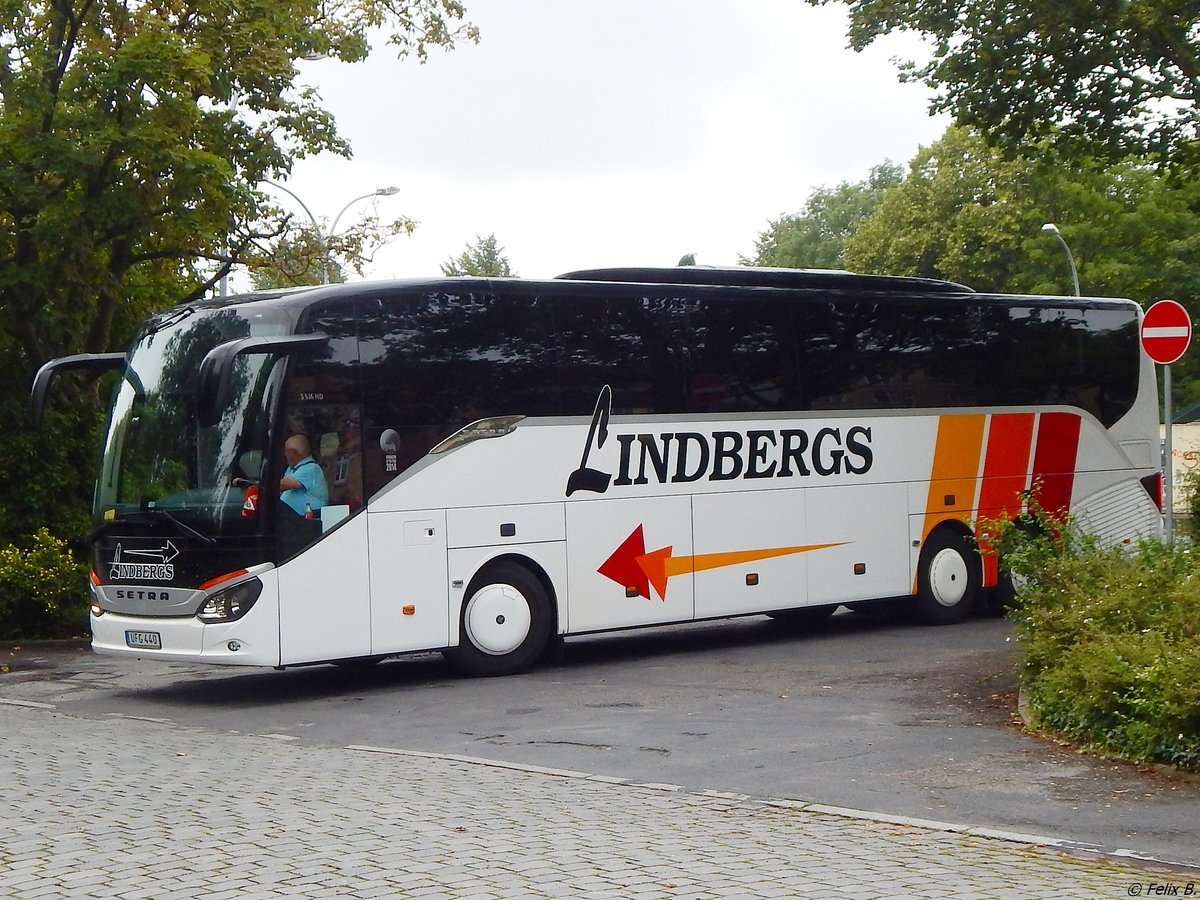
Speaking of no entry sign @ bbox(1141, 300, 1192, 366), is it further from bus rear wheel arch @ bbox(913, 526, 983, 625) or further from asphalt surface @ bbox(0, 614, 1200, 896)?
asphalt surface @ bbox(0, 614, 1200, 896)

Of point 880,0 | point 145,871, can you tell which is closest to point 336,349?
point 145,871

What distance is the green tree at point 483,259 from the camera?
299 feet

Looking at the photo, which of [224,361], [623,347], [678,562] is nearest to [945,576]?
[678,562]

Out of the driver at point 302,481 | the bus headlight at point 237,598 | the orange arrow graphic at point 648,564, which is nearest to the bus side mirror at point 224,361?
the driver at point 302,481

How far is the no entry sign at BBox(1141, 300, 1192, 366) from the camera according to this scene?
16359mm

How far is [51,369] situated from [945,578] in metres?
9.91

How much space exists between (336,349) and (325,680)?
11.7ft

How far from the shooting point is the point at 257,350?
13.5 meters

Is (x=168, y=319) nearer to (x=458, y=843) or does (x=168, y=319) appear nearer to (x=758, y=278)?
(x=758, y=278)

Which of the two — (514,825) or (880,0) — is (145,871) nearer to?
(514,825)

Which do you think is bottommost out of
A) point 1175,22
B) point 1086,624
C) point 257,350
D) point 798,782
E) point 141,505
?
point 798,782

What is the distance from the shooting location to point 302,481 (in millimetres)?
13734

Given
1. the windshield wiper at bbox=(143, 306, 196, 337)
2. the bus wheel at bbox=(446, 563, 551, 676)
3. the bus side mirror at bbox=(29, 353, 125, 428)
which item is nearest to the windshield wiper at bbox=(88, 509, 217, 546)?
the bus side mirror at bbox=(29, 353, 125, 428)

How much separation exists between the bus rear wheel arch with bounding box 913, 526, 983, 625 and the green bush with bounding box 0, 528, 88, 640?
10.3 metres
